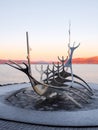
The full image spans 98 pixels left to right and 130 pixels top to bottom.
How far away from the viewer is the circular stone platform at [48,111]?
12.9 m

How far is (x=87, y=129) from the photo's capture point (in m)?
11.9

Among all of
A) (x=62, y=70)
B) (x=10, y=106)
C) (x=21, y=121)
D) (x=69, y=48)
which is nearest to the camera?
Result: (x=21, y=121)

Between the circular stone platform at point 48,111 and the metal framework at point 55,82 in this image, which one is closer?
the circular stone platform at point 48,111

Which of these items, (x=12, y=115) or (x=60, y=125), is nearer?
(x=60, y=125)

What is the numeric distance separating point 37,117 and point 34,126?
1.20 m

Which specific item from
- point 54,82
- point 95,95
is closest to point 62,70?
point 54,82

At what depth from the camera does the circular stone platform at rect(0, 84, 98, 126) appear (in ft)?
42.3

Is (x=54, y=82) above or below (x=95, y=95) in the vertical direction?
above

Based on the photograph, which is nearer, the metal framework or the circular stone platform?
the circular stone platform

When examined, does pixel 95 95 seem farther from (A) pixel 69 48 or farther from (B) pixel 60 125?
(B) pixel 60 125

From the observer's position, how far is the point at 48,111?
48.1ft

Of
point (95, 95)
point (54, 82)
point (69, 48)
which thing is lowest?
point (95, 95)

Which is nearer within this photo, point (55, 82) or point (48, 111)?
point (48, 111)

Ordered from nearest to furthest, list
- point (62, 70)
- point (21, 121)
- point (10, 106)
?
point (21, 121), point (10, 106), point (62, 70)
